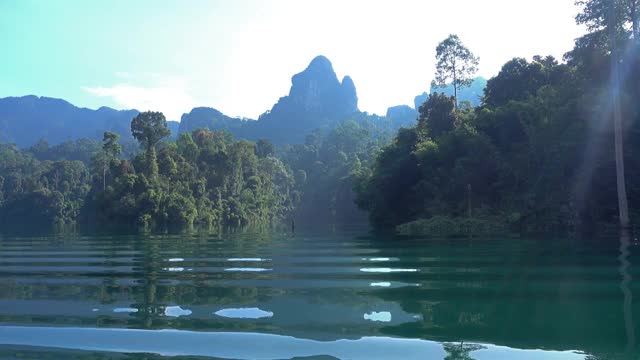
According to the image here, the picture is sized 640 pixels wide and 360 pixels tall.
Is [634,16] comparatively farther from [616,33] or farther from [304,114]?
[304,114]

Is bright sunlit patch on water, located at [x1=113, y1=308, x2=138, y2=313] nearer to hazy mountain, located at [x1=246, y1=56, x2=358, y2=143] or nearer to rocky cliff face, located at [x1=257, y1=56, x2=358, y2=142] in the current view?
hazy mountain, located at [x1=246, y1=56, x2=358, y2=143]

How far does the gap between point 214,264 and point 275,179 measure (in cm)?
7592

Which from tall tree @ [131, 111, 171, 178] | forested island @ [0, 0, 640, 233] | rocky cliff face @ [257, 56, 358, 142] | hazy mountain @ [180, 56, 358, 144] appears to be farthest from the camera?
rocky cliff face @ [257, 56, 358, 142]

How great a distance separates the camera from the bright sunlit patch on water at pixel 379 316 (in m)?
3.42

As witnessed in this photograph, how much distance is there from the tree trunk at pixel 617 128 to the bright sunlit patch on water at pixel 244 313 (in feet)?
49.2

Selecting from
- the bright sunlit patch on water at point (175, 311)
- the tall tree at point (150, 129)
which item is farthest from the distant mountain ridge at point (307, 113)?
the bright sunlit patch on water at point (175, 311)

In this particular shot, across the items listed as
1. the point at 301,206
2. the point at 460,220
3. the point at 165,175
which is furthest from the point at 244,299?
the point at 301,206

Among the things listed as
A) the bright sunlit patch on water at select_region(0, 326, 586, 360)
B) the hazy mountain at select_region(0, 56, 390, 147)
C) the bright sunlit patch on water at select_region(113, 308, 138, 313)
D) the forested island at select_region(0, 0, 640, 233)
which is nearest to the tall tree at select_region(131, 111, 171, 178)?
the forested island at select_region(0, 0, 640, 233)

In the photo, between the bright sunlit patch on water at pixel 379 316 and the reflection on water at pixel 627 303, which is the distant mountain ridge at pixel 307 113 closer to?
the reflection on water at pixel 627 303

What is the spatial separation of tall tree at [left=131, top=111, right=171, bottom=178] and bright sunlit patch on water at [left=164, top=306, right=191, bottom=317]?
159ft

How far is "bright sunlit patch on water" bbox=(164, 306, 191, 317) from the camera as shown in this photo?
368cm

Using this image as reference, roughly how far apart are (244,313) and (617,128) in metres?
16.1

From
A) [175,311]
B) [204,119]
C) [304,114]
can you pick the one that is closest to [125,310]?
[175,311]

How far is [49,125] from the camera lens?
19788 cm
